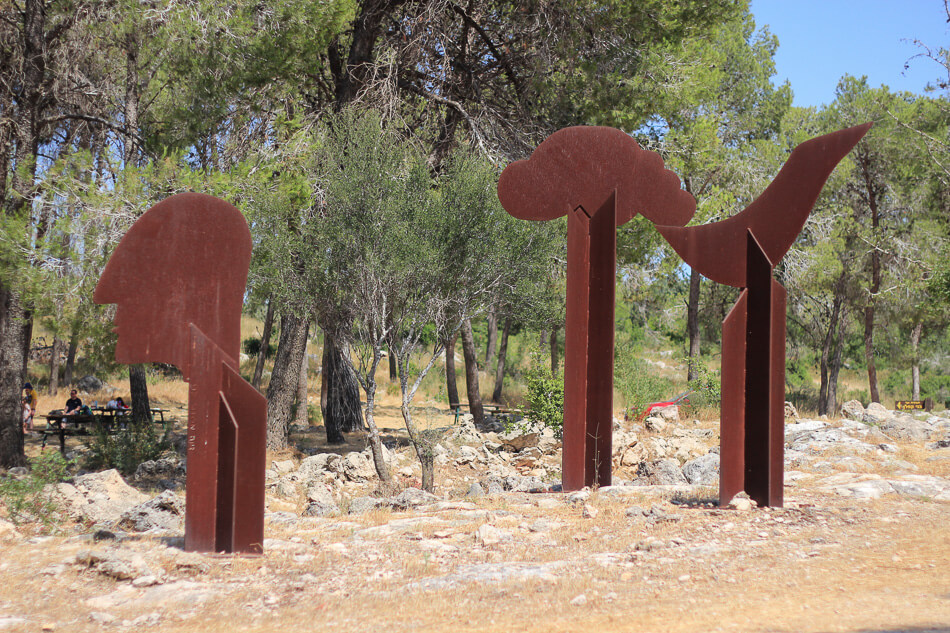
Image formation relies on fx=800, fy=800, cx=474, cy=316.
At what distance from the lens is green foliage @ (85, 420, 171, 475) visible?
12969mm

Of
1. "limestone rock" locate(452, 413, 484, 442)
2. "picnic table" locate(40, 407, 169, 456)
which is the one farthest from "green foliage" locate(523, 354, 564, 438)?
"picnic table" locate(40, 407, 169, 456)

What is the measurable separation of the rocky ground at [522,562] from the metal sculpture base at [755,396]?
0.33 m

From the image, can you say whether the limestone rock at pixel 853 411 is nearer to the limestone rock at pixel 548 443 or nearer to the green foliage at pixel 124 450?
the limestone rock at pixel 548 443

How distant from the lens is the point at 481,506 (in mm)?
9070

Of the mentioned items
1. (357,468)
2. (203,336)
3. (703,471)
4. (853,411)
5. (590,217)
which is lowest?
(357,468)

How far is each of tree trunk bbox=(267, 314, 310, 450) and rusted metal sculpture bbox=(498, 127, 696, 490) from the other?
7.81 meters

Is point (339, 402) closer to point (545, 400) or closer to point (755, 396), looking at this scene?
point (545, 400)

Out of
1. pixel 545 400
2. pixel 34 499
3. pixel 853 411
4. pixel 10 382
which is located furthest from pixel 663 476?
pixel 10 382

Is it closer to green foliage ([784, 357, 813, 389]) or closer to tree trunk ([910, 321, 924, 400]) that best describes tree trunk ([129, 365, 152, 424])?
tree trunk ([910, 321, 924, 400])

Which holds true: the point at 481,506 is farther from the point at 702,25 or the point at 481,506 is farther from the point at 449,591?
the point at 702,25

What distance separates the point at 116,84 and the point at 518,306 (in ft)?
34.5

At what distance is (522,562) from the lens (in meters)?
6.53

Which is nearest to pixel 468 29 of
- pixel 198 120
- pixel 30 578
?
pixel 198 120

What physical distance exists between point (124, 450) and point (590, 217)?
8669mm
